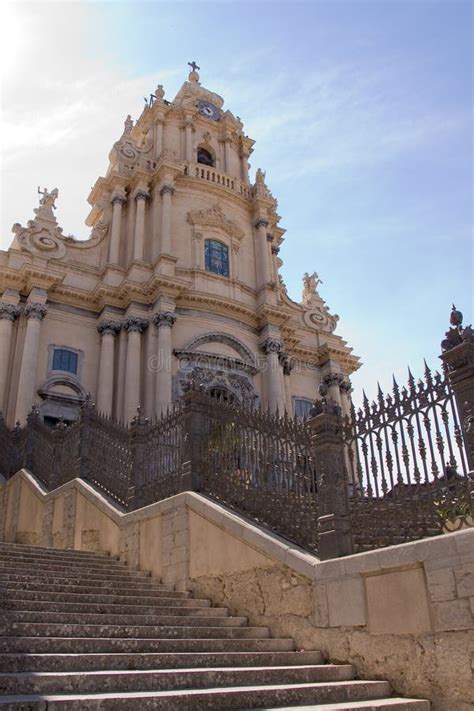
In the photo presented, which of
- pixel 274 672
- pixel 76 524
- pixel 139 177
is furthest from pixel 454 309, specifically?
pixel 139 177

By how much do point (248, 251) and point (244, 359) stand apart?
6.73 meters

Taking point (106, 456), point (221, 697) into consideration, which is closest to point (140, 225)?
point (106, 456)

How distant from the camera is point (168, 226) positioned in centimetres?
2697

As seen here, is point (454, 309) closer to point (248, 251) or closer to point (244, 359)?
point (244, 359)

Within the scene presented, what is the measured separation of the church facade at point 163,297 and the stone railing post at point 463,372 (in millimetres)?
15085

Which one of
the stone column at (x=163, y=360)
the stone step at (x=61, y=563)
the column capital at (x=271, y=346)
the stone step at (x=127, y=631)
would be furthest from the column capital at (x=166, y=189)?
the stone step at (x=127, y=631)

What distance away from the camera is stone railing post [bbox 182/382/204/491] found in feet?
32.2

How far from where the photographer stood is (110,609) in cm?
704

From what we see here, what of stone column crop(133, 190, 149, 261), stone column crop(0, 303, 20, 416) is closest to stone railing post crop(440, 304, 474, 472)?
stone column crop(0, 303, 20, 416)

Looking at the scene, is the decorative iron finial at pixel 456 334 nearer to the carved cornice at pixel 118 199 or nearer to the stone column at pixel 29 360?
the stone column at pixel 29 360

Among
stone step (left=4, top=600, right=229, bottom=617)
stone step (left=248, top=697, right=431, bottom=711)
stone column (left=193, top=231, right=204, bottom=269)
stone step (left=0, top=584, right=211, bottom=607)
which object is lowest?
stone step (left=248, top=697, right=431, bottom=711)

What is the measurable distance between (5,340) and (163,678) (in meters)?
19.2

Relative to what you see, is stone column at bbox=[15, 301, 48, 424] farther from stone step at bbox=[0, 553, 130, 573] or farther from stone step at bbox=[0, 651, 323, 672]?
stone step at bbox=[0, 651, 323, 672]

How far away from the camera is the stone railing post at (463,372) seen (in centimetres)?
606
